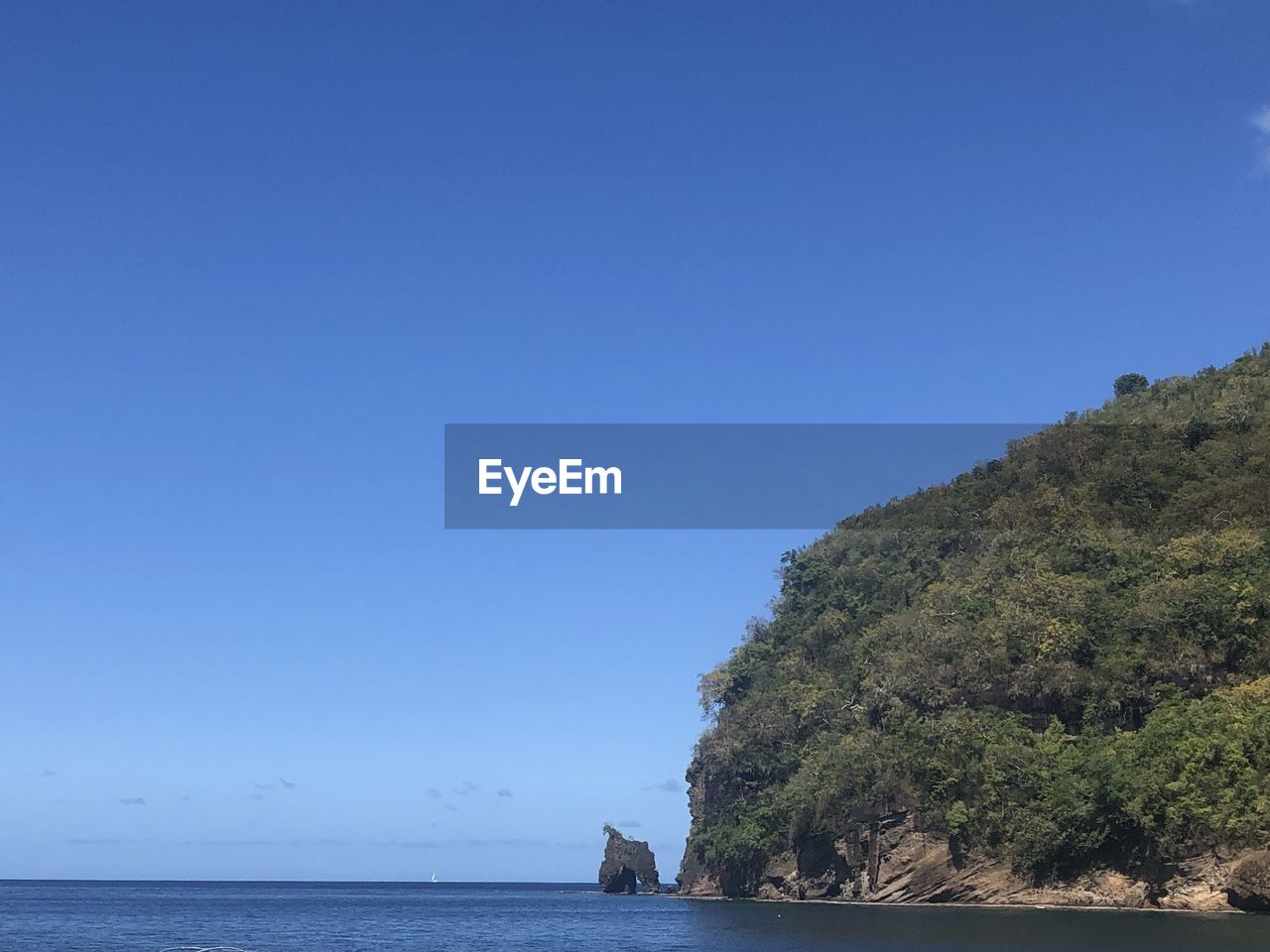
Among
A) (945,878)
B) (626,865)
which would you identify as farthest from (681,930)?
(626,865)

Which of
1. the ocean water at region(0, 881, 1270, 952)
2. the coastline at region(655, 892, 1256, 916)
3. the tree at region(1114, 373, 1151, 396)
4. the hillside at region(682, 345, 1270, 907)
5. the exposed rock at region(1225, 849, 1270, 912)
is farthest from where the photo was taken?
the tree at region(1114, 373, 1151, 396)

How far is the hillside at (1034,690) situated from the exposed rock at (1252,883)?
3.92 feet

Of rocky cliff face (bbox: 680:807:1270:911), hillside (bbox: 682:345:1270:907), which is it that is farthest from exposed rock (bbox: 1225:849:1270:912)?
hillside (bbox: 682:345:1270:907)

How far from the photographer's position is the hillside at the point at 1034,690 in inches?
2539

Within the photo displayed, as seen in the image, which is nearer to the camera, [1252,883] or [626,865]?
[1252,883]


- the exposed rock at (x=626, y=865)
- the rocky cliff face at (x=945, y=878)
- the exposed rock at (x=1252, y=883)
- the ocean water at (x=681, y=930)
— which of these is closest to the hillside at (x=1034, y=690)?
the rocky cliff face at (x=945, y=878)

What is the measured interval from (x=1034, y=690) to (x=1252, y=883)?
61.7 ft

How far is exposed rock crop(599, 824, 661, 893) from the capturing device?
139625mm

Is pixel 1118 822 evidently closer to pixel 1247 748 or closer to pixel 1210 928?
pixel 1247 748

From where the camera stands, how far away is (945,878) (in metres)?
73.2

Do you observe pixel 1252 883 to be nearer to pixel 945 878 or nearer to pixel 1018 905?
pixel 1018 905

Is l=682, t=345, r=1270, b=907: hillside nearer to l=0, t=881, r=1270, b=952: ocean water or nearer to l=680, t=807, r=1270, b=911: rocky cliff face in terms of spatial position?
l=680, t=807, r=1270, b=911: rocky cliff face

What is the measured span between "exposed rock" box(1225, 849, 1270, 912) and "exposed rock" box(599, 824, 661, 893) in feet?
289

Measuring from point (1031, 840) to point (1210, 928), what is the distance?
16.9 m
